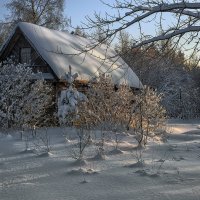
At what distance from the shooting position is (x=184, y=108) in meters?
32.6

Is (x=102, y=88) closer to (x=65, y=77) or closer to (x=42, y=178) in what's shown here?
(x=65, y=77)

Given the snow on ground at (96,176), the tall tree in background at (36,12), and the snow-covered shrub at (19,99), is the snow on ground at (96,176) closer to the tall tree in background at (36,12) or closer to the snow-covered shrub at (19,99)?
the snow-covered shrub at (19,99)

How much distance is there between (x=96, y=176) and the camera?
6.84m

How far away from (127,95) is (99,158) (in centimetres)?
669

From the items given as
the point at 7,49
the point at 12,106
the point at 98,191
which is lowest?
the point at 98,191

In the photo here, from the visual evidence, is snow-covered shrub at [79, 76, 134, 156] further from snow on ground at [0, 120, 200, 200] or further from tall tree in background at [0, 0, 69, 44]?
tall tree in background at [0, 0, 69, 44]

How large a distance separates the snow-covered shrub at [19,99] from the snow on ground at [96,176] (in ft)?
19.6

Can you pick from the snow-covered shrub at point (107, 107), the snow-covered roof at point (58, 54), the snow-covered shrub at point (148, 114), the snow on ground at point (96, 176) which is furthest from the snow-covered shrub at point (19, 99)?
the snow on ground at point (96, 176)

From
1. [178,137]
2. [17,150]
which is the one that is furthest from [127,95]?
[17,150]

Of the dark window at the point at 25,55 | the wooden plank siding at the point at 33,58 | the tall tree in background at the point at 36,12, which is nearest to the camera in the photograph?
the wooden plank siding at the point at 33,58

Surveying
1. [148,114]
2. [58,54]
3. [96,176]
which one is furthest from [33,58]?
[96,176]

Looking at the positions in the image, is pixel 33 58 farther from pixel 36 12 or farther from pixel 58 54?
pixel 36 12

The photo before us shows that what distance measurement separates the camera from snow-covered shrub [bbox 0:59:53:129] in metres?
15.9

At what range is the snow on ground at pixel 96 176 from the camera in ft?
18.9
